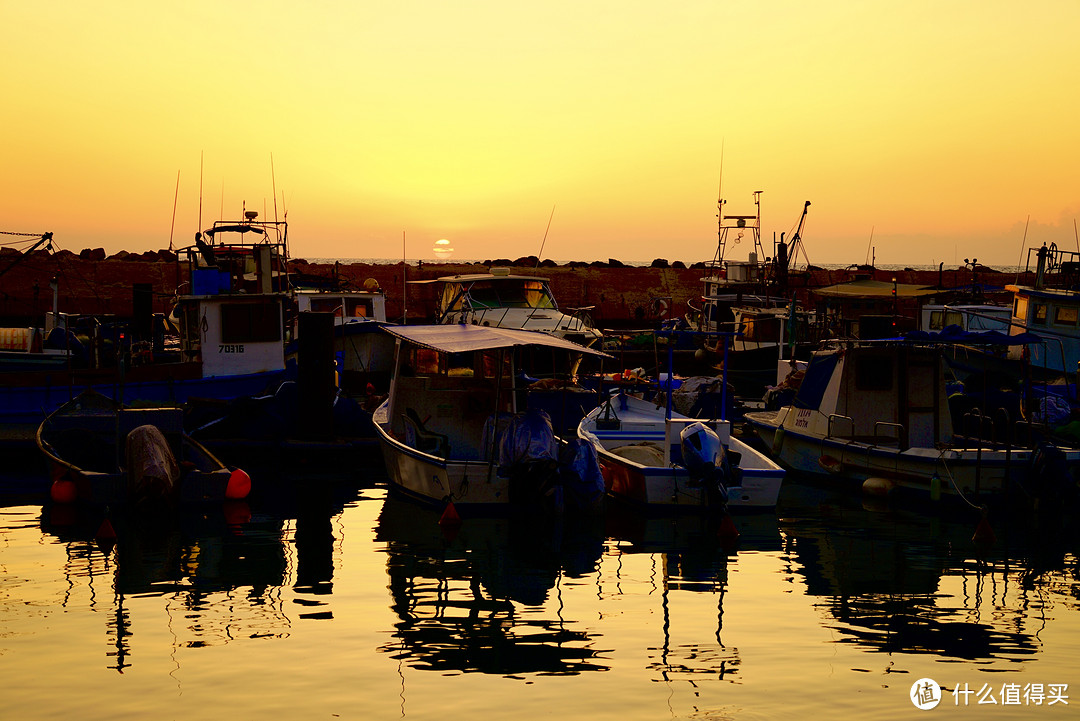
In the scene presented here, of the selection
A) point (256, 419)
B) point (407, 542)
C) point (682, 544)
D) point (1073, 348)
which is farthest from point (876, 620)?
point (1073, 348)

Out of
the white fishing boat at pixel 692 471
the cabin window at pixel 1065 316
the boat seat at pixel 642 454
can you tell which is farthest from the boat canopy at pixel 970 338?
the cabin window at pixel 1065 316

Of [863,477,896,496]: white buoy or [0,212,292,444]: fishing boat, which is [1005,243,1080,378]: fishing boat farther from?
[0,212,292,444]: fishing boat

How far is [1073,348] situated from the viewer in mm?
26016

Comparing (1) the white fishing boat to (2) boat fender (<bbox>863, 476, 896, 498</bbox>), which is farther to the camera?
(2) boat fender (<bbox>863, 476, 896, 498</bbox>)

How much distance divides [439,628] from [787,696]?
3.57 m

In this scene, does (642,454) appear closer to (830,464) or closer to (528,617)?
(830,464)

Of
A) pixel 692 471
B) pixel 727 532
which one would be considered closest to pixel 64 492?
pixel 692 471

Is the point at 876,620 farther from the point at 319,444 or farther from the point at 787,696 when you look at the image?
the point at 319,444

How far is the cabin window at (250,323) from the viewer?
22656 mm

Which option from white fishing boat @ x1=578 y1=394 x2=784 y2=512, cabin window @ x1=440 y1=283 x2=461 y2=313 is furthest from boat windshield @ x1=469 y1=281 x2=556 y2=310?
white fishing boat @ x1=578 y1=394 x2=784 y2=512

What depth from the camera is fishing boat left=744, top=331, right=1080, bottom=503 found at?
15.7 metres

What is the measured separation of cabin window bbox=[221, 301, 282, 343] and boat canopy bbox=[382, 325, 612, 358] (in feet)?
20.9

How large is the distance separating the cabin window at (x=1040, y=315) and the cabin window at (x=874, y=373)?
37.6ft

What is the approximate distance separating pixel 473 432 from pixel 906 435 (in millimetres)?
7087
